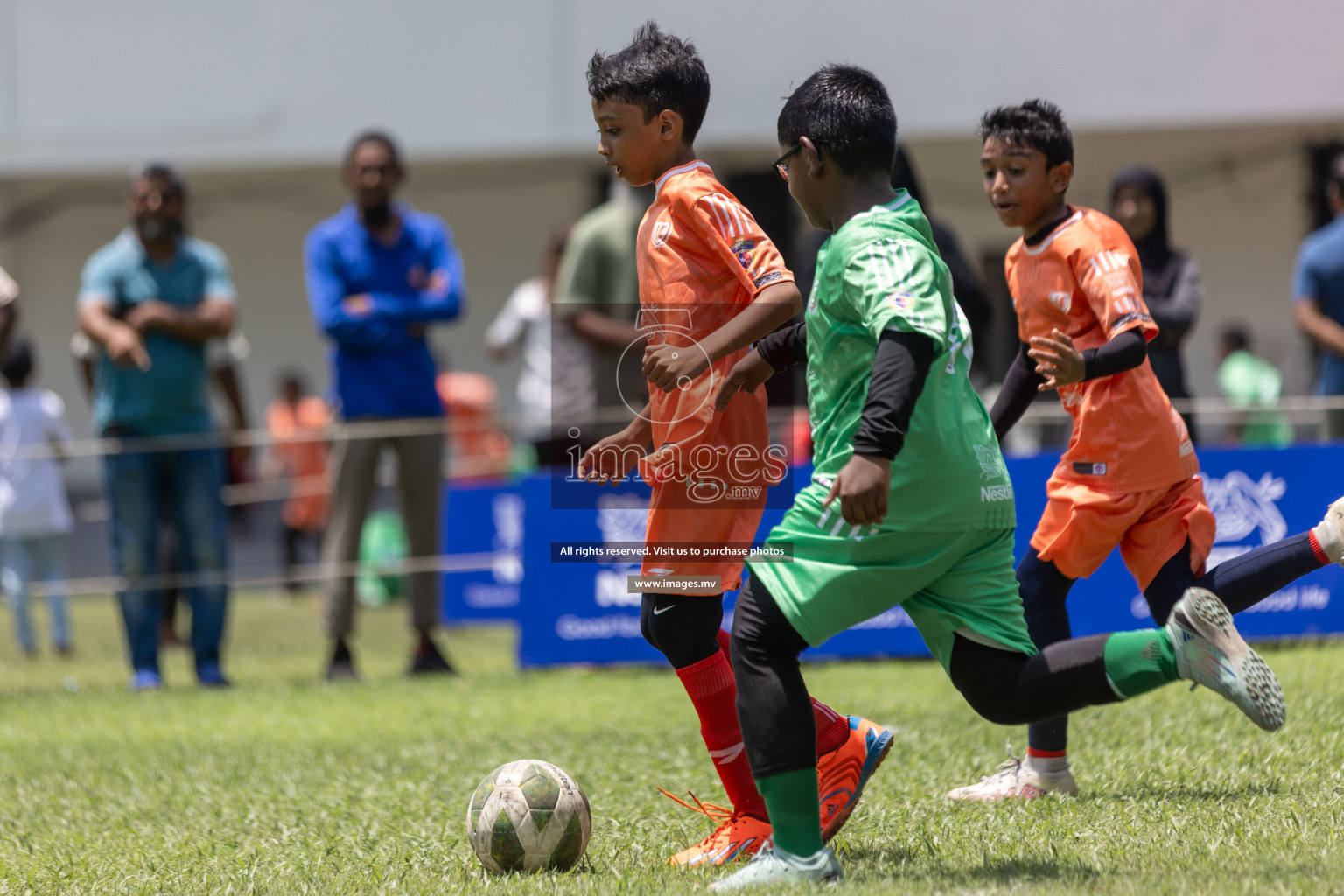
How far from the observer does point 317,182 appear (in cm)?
1867

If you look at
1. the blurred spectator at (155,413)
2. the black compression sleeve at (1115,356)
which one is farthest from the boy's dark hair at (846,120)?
the blurred spectator at (155,413)

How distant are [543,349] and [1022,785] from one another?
6.80 meters

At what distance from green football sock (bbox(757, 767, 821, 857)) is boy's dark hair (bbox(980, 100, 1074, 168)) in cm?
201

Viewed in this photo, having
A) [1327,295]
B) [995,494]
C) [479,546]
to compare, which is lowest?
[479,546]

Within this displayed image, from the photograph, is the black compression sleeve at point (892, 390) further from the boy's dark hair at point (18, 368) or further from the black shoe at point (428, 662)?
the boy's dark hair at point (18, 368)

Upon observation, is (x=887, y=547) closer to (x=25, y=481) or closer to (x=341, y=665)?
(x=341, y=665)

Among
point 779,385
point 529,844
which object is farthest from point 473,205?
point 529,844

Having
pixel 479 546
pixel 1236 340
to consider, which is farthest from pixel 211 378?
pixel 1236 340

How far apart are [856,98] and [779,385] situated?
200 inches

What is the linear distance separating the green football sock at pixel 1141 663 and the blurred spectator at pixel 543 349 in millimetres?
5419

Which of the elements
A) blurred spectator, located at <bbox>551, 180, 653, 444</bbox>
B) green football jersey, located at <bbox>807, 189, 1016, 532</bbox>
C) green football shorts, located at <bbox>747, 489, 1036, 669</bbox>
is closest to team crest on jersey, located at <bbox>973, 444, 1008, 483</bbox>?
green football jersey, located at <bbox>807, 189, 1016, 532</bbox>

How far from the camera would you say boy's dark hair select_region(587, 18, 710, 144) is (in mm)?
3680

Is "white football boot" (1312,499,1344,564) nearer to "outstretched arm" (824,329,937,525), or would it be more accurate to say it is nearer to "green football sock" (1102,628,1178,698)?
"green football sock" (1102,628,1178,698)

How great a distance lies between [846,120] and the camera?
321 cm
